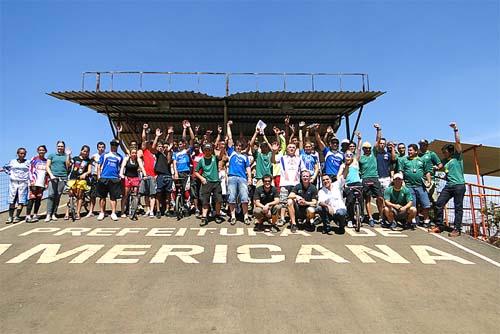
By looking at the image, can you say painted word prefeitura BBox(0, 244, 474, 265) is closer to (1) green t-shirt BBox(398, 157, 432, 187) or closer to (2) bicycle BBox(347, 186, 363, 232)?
(2) bicycle BBox(347, 186, 363, 232)

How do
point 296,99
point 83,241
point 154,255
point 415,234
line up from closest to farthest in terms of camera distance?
point 154,255, point 83,241, point 415,234, point 296,99

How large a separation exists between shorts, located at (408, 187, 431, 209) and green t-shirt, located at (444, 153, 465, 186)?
62 cm

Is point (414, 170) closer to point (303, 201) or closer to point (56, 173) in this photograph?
point (303, 201)

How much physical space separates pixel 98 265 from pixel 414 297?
15.7 feet

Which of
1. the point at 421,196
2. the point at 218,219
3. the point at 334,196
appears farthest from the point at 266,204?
the point at 421,196

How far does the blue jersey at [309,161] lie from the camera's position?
9836 mm

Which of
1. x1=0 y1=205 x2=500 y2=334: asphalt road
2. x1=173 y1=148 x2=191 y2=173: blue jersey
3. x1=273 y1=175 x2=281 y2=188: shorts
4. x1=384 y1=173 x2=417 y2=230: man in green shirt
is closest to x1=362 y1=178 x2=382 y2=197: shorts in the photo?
x1=384 y1=173 x2=417 y2=230: man in green shirt

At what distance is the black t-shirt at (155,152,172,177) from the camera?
32.4 feet

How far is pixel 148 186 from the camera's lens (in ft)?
32.4

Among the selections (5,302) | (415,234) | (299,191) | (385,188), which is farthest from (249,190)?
(5,302)

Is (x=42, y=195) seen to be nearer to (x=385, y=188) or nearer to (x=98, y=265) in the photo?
(x=98, y=265)

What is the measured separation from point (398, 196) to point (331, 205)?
1786mm

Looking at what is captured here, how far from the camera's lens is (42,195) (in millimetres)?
9836

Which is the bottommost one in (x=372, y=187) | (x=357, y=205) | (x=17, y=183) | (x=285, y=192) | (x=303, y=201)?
(x=357, y=205)
